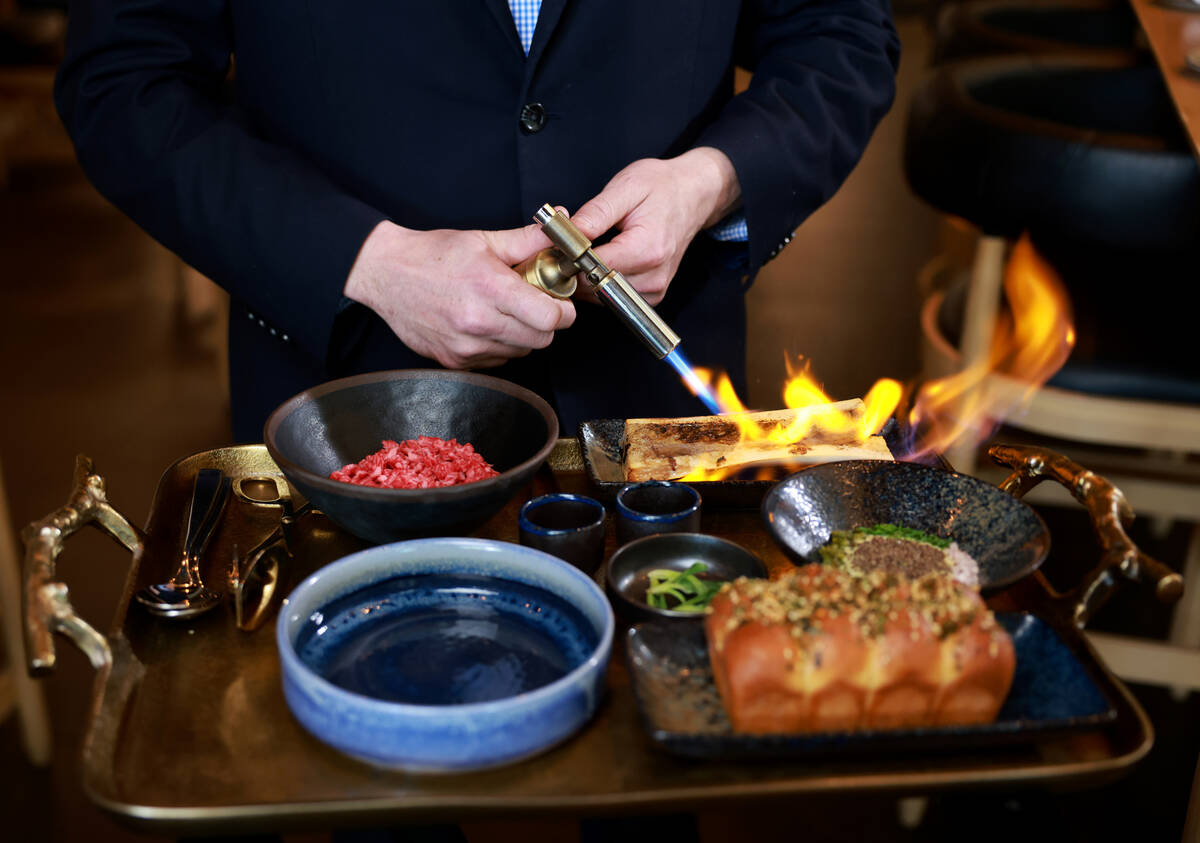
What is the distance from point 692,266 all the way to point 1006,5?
7.96 feet

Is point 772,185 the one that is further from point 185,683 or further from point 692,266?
point 185,683

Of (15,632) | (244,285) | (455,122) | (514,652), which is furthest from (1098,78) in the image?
(15,632)

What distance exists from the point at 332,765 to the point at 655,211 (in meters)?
0.80

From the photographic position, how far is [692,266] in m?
1.69

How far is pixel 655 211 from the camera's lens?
1.38 metres

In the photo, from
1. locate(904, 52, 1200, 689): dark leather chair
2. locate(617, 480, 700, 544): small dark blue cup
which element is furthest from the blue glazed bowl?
locate(904, 52, 1200, 689): dark leather chair

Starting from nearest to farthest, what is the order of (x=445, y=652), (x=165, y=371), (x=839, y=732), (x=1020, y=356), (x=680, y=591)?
(x=839, y=732) < (x=445, y=652) < (x=680, y=591) < (x=1020, y=356) < (x=165, y=371)

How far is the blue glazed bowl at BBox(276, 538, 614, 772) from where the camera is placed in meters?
0.84

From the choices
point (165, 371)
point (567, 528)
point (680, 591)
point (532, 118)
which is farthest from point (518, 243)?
point (165, 371)

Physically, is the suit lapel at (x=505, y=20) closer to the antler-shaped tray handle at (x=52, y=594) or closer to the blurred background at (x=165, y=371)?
the antler-shaped tray handle at (x=52, y=594)

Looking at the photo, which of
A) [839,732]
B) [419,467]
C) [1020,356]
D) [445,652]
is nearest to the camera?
[839,732]

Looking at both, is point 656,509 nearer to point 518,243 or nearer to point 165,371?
point 518,243

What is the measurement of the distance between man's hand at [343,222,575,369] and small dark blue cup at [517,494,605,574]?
8.1 inches

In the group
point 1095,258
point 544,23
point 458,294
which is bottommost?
point 1095,258
